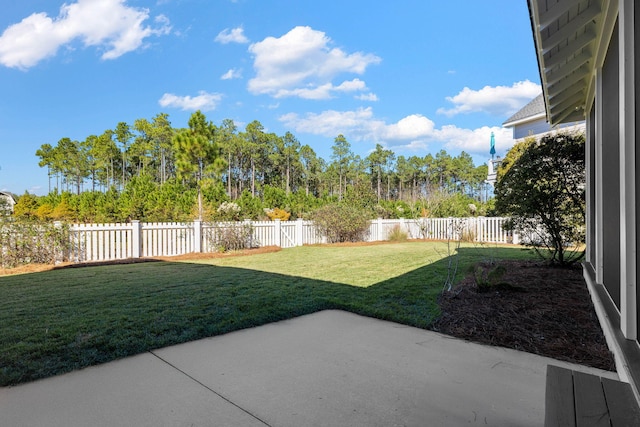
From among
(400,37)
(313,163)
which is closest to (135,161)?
(313,163)

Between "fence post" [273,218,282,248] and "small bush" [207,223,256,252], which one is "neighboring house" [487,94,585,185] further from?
"small bush" [207,223,256,252]

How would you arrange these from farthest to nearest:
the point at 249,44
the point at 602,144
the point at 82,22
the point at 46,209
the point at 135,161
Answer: the point at 135,161
the point at 46,209
the point at 249,44
the point at 82,22
the point at 602,144

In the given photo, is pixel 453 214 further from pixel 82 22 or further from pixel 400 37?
pixel 82 22

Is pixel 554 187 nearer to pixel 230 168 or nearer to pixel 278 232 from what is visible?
pixel 278 232

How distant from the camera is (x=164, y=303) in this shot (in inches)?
178

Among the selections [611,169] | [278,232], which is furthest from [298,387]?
[278,232]

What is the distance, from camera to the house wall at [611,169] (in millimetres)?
2863

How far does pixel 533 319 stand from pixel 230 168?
124 feet

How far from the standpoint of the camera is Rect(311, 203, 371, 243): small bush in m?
14.2

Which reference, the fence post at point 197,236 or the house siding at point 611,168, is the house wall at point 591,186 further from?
the fence post at point 197,236

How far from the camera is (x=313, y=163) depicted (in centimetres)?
4294

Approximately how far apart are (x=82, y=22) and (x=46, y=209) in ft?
40.0

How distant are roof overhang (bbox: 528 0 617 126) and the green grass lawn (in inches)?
123

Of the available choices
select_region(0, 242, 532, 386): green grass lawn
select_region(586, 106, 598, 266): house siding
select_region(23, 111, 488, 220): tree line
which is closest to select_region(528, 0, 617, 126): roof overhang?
select_region(586, 106, 598, 266): house siding
